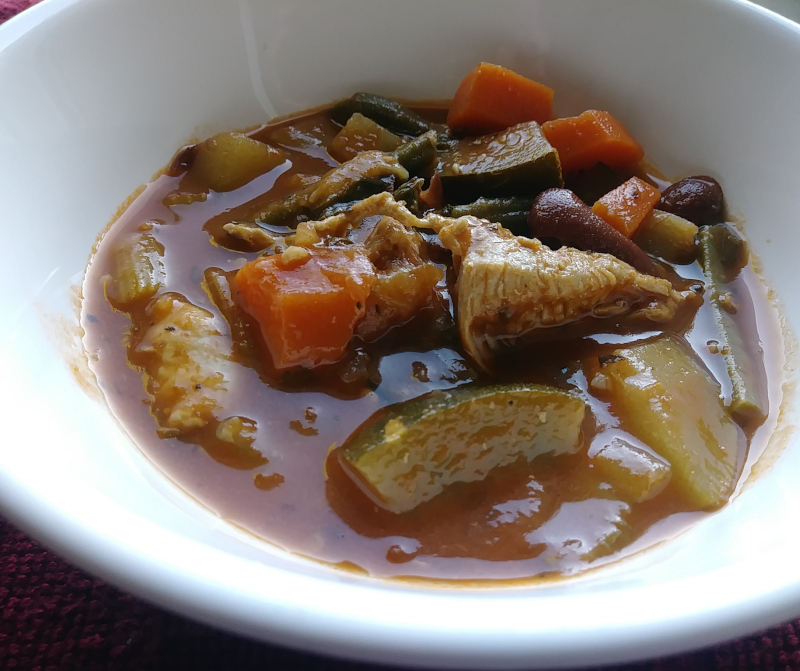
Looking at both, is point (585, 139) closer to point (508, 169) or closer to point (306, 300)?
point (508, 169)

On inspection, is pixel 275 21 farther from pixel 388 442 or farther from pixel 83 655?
pixel 83 655

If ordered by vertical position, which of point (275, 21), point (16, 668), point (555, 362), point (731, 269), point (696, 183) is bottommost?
point (16, 668)

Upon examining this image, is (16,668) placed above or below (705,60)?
below

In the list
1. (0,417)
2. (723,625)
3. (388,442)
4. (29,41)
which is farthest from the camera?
(29,41)

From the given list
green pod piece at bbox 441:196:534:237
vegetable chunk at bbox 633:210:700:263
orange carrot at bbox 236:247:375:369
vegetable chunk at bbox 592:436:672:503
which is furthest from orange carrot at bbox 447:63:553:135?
vegetable chunk at bbox 592:436:672:503

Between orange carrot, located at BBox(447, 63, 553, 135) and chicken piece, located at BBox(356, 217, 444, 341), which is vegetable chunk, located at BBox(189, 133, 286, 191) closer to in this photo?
chicken piece, located at BBox(356, 217, 444, 341)

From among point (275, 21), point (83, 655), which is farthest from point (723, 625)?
point (275, 21)
